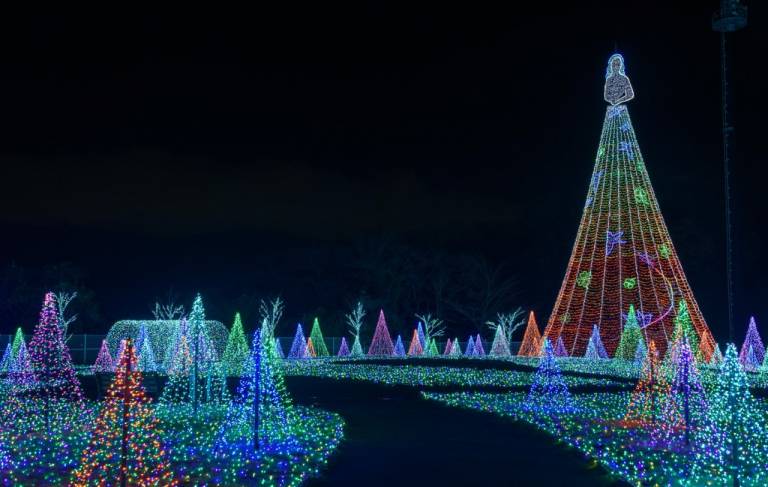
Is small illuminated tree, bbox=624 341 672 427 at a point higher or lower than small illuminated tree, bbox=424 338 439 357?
higher

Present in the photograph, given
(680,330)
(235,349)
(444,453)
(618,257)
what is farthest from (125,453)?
(618,257)

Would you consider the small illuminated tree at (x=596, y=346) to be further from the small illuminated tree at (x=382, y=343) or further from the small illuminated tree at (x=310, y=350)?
the small illuminated tree at (x=310, y=350)

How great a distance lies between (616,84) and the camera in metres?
30.1

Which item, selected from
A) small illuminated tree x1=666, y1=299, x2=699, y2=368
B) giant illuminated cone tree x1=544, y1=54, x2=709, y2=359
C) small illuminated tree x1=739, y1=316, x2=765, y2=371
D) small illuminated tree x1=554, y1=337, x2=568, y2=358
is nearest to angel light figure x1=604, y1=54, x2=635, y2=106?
giant illuminated cone tree x1=544, y1=54, x2=709, y2=359

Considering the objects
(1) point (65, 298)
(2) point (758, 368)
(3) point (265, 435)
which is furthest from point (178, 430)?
(1) point (65, 298)

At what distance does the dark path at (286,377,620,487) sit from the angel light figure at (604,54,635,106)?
1882 cm

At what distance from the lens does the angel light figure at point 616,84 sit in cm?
2995

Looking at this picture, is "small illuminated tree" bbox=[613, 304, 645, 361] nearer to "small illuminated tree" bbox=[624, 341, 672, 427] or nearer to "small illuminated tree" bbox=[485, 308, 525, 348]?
"small illuminated tree" bbox=[624, 341, 672, 427]

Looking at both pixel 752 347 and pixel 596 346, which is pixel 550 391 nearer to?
pixel 596 346

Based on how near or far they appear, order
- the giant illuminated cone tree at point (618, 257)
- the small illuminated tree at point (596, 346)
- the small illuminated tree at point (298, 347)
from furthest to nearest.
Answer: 1. the small illuminated tree at point (298, 347)
2. the small illuminated tree at point (596, 346)
3. the giant illuminated cone tree at point (618, 257)

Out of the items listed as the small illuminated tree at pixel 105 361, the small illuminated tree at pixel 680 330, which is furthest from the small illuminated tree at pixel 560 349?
the small illuminated tree at pixel 105 361

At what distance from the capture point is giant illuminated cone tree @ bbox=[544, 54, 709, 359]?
1109 inches

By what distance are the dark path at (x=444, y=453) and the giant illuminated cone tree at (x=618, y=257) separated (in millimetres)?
15002

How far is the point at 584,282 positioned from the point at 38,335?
21.7 metres
